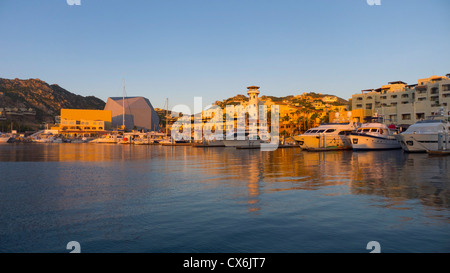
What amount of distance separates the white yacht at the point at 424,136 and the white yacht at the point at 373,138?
17.5ft

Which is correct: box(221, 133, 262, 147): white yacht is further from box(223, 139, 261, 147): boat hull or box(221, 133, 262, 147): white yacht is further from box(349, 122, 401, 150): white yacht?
box(349, 122, 401, 150): white yacht

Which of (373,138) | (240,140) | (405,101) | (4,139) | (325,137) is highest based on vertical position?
(405,101)

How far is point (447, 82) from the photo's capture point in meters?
73.3

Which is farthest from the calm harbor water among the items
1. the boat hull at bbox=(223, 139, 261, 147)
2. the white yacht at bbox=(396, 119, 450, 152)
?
the boat hull at bbox=(223, 139, 261, 147)

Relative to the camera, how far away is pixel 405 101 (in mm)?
86375

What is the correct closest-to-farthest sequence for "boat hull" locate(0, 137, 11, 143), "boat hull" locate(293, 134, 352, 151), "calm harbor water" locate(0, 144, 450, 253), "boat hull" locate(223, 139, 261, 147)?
1. "calm harbor water" locate(0, 144, 450, 253)
2. "boat hull" locate(293, 134, 352, 151)
3. "boat hull" locate(223, 139, 261, 147)
4. "boat hull" locate(0, 137, 11, 143)

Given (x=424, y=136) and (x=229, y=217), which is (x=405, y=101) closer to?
(x=424, y=136)

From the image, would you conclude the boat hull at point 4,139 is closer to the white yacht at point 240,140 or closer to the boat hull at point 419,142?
the white yacht at point 240,140

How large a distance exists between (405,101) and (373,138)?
151ft

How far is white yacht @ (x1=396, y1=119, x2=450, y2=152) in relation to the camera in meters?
40.5

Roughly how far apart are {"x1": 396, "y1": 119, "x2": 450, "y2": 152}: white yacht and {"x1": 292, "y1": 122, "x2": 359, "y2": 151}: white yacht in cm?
977

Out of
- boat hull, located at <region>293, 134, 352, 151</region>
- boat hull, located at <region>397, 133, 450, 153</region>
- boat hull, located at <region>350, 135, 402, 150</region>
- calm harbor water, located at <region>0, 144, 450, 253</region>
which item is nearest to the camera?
calm harbor water, located at <region>0, 144, 450, 253</region>

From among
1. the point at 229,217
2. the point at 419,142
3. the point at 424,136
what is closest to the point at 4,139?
the point at 419,142
